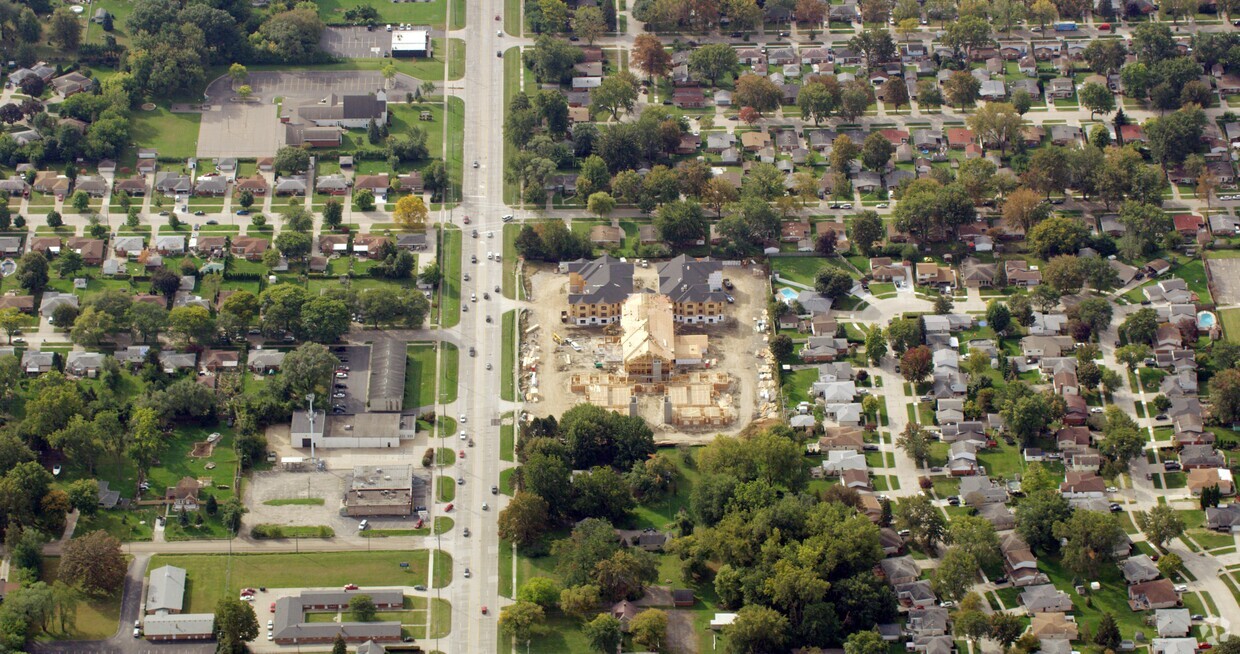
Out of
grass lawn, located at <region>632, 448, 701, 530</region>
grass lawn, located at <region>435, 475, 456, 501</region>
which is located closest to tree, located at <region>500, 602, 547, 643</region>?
grass lawn, located at <region>632, 448, 701, 530</region>

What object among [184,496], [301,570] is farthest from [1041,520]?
[184,496]

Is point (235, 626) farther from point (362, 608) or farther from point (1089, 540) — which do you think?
point (1089, 540)

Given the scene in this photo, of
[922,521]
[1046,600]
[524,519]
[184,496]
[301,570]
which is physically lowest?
[1046,600]

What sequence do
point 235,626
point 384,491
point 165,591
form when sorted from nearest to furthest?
point 235,626 < point 165,591 < point 384,491

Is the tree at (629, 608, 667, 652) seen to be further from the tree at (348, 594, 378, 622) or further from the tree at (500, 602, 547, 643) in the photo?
the tree at (348, 594, 378, 622)

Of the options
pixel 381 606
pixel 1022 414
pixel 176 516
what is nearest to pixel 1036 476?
pixel 1022 414

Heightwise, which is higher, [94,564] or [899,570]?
[94,564]

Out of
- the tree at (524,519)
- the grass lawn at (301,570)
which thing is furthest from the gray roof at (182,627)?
the tree at (524,519)

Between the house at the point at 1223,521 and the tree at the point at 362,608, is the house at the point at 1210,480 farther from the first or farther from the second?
the tree at the point at 362,608
